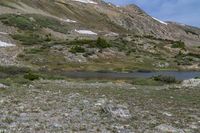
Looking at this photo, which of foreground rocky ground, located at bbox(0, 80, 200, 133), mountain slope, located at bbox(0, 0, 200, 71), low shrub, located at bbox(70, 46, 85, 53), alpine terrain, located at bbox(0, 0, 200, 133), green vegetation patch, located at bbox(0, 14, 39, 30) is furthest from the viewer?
green vegetation patch, located at bbox(0, 14, 39, 30)

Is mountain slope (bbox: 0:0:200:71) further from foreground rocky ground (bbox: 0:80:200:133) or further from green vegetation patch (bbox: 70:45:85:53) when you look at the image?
foreground rocky ground (bbox: 0:80:200:133)

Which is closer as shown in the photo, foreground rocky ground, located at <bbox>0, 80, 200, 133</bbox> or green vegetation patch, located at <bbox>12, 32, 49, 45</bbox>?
foreground rocky ground, located at <bbox>0, 80, 200, 133</bbox>

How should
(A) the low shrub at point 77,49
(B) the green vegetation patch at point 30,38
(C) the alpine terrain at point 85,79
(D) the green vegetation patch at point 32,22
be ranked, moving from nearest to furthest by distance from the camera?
(C) the alpine terrain at point 85,79 < (A) the low shrub at point 77,49 < (B) the green vegetation patch at point 30,38 < (D) the green vegetation patch at point 32,22

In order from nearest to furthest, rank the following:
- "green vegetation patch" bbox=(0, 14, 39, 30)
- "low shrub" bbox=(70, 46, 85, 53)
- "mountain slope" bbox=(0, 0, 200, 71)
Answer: "mountain slope" bbox=(0, 0, 200, 71), "low shrub" bbox=(70, 46, 85, 53), "green vegetation patch" bbox=(0, 14, 39, 30)

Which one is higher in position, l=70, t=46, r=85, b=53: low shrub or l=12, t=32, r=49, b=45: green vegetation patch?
l=12, t=32, r=49, b=45: green vegetation patch

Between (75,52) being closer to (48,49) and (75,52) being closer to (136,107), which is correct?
(48,49)

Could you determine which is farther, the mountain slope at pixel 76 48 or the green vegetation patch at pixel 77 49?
the green vegetation patch at pixel 77 49

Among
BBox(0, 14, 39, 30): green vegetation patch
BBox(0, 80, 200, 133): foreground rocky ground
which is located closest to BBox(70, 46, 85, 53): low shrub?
BBox(0, 14, 39, 30): green vegetation patch

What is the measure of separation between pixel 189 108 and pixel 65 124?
9746mm

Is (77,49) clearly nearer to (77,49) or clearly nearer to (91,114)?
(77,49)

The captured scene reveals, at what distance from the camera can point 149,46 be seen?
449ft

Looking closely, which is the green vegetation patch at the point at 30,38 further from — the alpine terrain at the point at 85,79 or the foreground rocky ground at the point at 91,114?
the foreground rocky ground at the point at 91,114

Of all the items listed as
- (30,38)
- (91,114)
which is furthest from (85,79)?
(30,38)

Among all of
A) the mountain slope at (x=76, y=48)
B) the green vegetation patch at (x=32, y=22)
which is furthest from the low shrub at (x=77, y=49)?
the green vegetation patch at (x=32, y=22)
